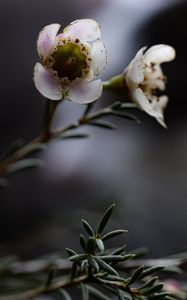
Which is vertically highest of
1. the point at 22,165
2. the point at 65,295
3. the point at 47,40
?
the point at 47,40

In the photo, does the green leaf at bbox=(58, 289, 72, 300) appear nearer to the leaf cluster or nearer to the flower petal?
the leaf cluster

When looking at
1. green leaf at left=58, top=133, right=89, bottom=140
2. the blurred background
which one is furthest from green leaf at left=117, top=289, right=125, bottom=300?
the blurred background

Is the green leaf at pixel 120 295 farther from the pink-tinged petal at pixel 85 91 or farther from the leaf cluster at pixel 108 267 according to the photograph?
the pink-tinged petal at pixel 85 91

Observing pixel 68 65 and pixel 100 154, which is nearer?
pixel 68 65

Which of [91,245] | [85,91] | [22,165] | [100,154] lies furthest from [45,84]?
[100,154]

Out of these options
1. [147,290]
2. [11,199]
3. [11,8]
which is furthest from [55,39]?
[11,8]

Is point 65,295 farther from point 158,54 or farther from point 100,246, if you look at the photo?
point 158,54
